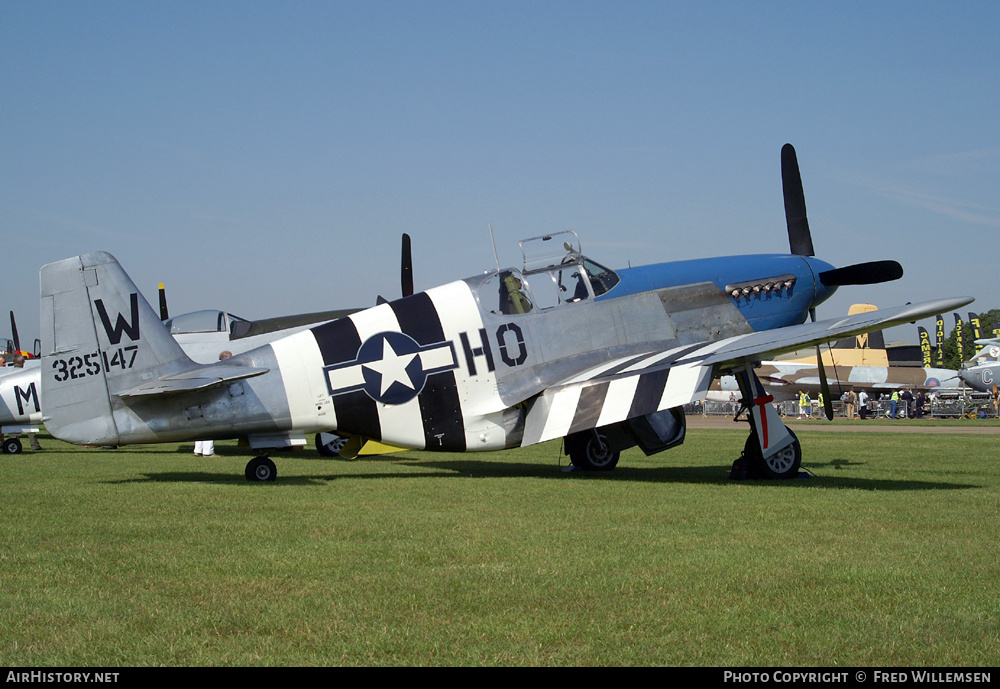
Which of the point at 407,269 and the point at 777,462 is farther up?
the point at 407,269

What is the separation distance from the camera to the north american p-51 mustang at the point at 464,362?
1027 cm

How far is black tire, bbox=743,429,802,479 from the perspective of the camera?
1112 cm

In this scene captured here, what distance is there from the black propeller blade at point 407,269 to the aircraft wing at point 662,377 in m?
14.0

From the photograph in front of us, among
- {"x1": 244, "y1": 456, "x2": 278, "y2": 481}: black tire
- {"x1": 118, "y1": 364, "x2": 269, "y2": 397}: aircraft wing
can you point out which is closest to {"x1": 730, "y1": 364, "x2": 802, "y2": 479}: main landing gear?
{"x1": 118, "y1": 364, "x2": 269, "y2": 397}: aircraft wing

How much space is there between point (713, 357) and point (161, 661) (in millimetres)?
7544

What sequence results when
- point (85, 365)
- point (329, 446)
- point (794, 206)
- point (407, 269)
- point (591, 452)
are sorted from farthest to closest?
point (407, 269)
point (329, 446)
point (794, 206)
point (591, 452)
point (85, 365)

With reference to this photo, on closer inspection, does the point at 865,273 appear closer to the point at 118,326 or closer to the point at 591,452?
the point at 591,452

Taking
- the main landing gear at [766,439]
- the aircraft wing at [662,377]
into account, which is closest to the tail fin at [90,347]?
the aircraft wing at [662,377]

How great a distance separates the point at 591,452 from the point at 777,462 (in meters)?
2.82

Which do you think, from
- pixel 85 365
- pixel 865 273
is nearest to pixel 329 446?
pixel 85 365

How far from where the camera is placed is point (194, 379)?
34.0 feet

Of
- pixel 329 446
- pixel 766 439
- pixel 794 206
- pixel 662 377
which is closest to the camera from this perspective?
pixel 662 377

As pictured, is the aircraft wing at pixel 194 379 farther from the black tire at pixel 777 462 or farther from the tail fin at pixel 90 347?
the black tire at pixel 777 462

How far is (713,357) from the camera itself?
10180mm
